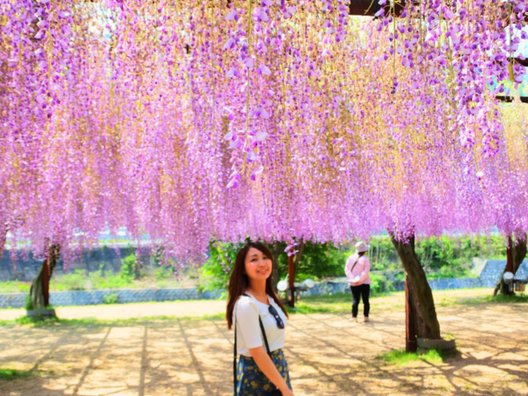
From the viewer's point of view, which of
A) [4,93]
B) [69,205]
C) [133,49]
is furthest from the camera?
[69,205]

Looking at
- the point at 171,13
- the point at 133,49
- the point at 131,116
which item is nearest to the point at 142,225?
the point at 131,116

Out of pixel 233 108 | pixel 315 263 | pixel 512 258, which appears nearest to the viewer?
pixel 233 108

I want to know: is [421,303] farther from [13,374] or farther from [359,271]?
[13,374]

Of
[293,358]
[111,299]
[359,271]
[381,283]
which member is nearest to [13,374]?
[293,358]

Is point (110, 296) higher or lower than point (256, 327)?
lower

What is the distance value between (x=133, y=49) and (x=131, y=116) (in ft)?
4.07

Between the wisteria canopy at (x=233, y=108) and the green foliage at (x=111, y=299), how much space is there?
26.0 feet

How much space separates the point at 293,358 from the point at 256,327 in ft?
14.2

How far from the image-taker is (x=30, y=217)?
7.03 meters

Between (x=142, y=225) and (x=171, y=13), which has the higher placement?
(x=171, y=13)

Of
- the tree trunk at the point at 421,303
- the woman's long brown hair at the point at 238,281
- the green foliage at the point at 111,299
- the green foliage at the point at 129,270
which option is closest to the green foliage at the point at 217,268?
the green foliage at the point at 129,270

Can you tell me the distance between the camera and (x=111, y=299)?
16.2m

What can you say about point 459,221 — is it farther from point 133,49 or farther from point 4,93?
point 4,93

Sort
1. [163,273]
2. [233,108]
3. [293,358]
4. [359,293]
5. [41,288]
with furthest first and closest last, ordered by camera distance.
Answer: [163,273] < [41,288] < [359,293] < [293,358] < [233,108]
